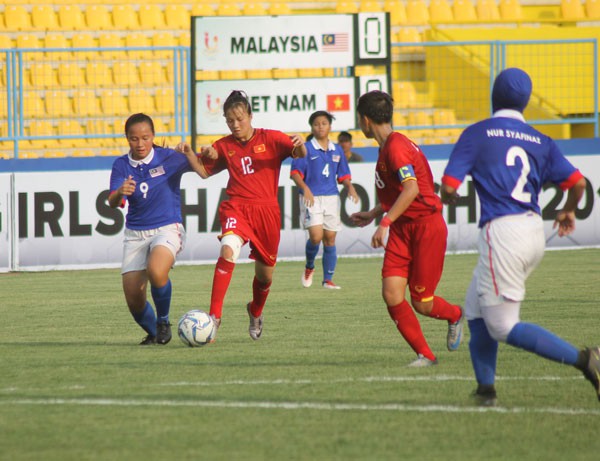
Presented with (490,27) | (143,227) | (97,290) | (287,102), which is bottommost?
(97,290)

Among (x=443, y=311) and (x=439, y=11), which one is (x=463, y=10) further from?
(x=443, y=311)

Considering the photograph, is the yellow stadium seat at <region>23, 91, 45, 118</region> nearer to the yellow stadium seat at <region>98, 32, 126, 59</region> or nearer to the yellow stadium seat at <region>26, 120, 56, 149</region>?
the yellow stadium seat at <region>26, 120, 56, 149</region>

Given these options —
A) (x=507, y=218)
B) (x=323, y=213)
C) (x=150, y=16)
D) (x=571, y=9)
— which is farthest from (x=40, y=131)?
(x=507, y=218)

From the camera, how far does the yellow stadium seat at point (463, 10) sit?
974 inches

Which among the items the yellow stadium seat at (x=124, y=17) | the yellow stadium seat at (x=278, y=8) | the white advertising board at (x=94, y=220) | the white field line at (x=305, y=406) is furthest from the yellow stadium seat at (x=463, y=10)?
the white field line at (x=305, y=406)

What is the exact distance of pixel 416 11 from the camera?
24.6 meters

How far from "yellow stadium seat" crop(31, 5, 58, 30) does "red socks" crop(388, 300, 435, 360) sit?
17.5 meters

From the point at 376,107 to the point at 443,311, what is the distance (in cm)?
154

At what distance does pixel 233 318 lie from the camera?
10.5m

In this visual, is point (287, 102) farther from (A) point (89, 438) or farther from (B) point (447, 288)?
(A) point (89, 438)

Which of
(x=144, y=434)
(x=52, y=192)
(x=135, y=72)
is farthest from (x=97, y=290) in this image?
(x=144, y=434)

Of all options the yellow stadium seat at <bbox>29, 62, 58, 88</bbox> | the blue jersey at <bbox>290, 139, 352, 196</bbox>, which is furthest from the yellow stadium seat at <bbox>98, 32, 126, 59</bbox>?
the blue jersey at <bbox>290, 139, 352, 196</bbox>

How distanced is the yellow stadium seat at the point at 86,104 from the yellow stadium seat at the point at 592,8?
12.5 metres

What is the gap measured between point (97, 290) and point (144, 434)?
8.78 metres
